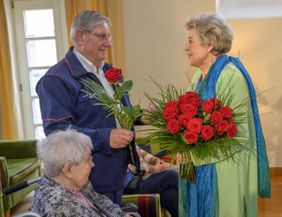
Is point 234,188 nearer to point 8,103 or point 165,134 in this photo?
point 165,134

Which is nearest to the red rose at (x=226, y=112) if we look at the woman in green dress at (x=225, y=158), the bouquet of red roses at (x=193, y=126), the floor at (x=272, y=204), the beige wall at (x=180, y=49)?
the bouquet of red roses at (x=193, y=126)

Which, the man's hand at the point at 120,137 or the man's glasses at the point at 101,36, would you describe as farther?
the man's glasses at the point at 101,36

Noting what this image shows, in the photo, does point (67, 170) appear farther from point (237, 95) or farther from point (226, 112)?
point (237, 95)

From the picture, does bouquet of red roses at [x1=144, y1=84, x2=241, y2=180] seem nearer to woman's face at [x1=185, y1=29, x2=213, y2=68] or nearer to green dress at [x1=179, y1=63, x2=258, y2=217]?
green dress at [x1=179, y1=63, x2=258, y2=217]

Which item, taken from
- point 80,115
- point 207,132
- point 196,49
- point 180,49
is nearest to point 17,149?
point 180,49

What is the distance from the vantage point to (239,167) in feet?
5.90

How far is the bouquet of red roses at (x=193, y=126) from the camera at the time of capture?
150 centimetres

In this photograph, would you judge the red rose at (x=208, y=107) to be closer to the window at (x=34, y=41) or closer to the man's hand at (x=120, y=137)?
the man's hand at (x=120, y=137)

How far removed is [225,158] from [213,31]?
1.97 feet

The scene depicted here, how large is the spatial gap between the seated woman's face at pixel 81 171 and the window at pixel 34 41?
3.07 metres

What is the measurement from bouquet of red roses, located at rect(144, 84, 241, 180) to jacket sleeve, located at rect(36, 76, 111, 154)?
0.22m

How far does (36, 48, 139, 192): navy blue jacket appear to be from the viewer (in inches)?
69.6

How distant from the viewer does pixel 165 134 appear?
162 cm

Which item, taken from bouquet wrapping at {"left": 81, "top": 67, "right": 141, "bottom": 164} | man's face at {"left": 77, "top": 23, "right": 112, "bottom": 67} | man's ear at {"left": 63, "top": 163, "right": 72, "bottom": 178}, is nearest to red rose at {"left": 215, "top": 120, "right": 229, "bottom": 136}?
bouquet wrapping at {"left": 81, "top": 67, "right": 141, "bottom": 164}
